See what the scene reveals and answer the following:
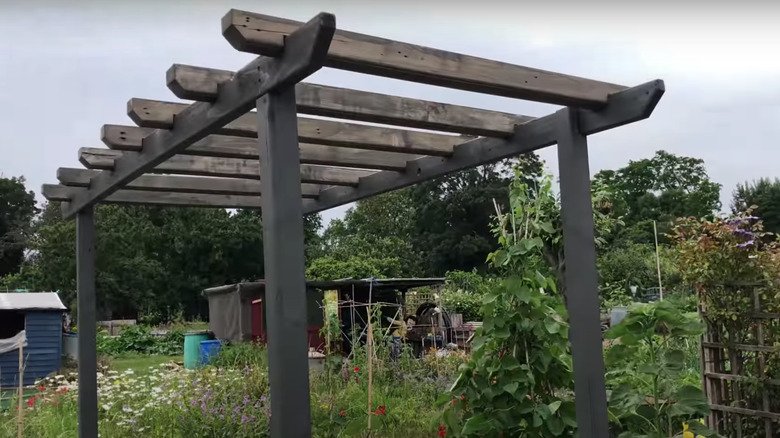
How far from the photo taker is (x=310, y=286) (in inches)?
513

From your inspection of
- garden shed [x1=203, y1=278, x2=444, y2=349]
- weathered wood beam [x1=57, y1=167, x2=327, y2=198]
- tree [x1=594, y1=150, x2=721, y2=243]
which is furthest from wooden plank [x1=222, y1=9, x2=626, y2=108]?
tree [x1=594, y1=150, x2=721, y2=243]

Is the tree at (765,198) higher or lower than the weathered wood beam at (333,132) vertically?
higher

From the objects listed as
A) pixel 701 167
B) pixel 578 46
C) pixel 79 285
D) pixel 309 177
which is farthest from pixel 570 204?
pixel 701 167

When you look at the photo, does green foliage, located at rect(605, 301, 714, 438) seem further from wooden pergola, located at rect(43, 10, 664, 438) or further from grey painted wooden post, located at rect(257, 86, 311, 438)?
grey painted wooden post, located at rect(257, 86, 311, 438)

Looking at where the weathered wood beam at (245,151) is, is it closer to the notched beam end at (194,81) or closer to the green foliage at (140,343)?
the notched beam end at (194,81)

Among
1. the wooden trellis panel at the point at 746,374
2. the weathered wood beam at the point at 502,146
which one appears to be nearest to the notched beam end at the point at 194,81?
the weathered wood beam at the point at 502,146

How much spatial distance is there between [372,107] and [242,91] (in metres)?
0.62

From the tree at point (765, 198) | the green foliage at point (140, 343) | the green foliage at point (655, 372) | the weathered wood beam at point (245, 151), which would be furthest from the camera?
the tree at point (765, 198)

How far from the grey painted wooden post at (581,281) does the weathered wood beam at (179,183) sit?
91.0 inches

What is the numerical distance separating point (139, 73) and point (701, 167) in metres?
43.1

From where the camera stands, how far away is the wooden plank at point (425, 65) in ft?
6.91

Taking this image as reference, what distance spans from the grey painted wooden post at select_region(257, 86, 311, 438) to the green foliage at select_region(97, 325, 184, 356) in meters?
16.3

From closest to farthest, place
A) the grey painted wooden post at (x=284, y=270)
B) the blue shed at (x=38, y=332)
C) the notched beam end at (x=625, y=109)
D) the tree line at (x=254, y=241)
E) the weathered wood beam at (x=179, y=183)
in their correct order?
1. the grey painted wooden post at (x=284, y=270)
2. the notched beam end at (x=625, y=109)
3. the weathered wood beam at (x=179, y=183)
4. the blue shed at (x=38, y=332)
5. the tree line at (x=254, y=241)

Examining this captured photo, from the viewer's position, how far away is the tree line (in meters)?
23.7
